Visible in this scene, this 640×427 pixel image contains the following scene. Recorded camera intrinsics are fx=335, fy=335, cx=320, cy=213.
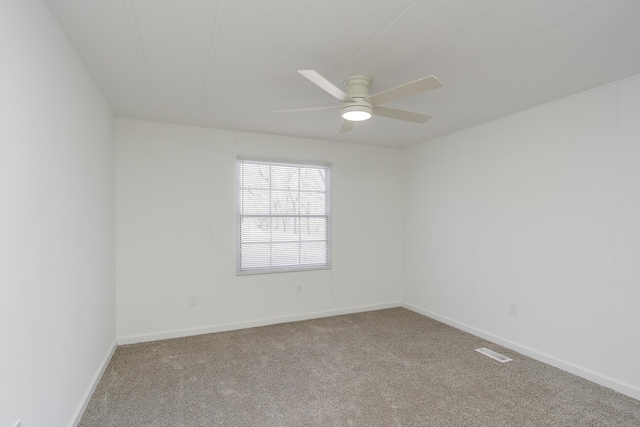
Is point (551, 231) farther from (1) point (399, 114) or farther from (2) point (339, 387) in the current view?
(2) point (339, 387)

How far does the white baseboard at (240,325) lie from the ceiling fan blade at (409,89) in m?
3.02

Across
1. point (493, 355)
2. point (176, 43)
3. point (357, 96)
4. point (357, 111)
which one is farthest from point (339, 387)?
point (176, 43)

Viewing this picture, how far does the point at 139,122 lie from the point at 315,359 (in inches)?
122

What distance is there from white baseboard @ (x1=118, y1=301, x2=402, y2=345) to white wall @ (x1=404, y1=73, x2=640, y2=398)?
1020 mm

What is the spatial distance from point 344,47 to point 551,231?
2554 millimetres

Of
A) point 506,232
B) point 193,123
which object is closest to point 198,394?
point 193,123

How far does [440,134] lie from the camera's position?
427 cm

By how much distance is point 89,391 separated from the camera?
8.09 ft

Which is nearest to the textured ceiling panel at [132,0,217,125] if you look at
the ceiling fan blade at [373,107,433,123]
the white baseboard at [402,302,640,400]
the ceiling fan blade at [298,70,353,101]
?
the ceiling fan blade at [298,70,353,101]

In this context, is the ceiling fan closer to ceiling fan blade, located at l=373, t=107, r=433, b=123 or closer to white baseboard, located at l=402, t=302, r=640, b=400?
ceiling fan blade, located at l=373, t=107, r=433, b=123

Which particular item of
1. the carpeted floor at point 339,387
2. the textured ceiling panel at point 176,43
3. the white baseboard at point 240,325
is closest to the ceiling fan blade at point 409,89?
the textured ceiling panel at point 176,43

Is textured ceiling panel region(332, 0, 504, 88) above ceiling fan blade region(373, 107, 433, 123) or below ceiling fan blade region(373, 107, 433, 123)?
above

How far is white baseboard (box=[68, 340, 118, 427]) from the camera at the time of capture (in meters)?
2.14

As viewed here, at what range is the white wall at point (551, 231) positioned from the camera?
262 cm
